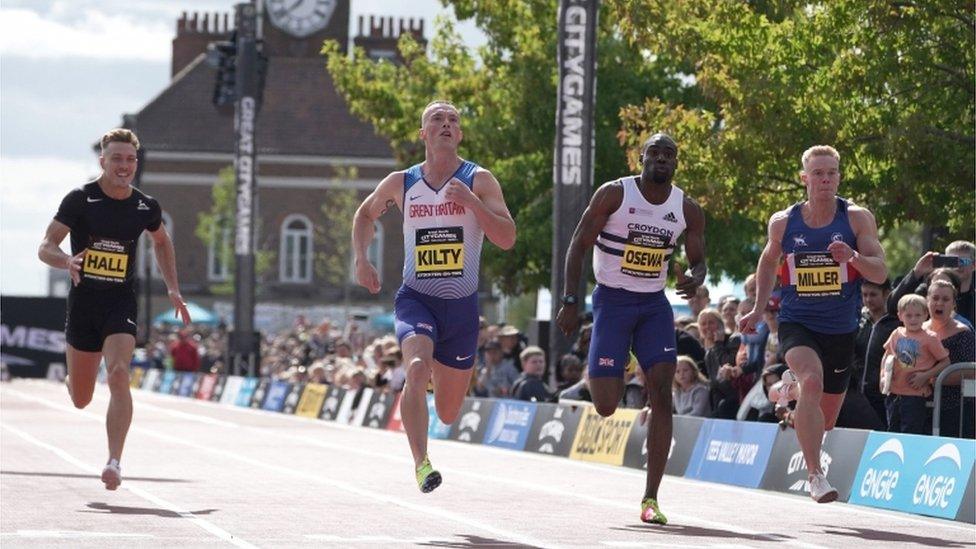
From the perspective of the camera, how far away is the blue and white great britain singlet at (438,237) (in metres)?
12.9

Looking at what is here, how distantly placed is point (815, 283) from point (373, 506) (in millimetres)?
3075

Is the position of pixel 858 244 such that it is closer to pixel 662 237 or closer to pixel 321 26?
pixel 662 237

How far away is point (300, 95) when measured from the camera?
332 feet

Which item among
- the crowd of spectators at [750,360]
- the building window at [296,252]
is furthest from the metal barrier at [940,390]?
the building window at [296,252]

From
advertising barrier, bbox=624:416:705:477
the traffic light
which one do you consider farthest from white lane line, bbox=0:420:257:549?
the traffic light

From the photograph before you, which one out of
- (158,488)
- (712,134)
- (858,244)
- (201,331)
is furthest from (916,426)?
(201,331)

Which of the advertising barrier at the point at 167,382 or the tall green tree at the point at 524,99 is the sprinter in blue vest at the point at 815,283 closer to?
the tall green tree at the point at 524,99

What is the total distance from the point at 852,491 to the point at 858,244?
3.29 meters

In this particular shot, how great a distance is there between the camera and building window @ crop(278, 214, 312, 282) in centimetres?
10088

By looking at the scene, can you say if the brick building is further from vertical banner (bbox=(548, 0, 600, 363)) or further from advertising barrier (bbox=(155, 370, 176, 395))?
vertical banner (bbox=(548, 0, 600, 363))

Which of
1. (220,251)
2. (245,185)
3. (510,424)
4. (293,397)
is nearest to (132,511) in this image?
(510,424)

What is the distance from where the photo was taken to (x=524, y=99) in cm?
4022

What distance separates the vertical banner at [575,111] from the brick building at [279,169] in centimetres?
6923

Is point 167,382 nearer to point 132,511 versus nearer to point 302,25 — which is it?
point 132,511
